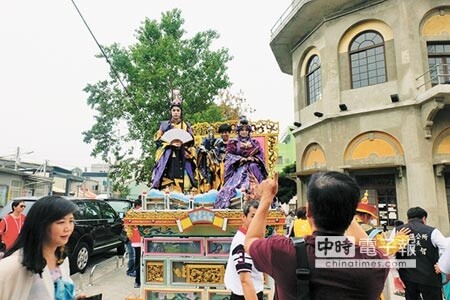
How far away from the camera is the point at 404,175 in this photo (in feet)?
37.9

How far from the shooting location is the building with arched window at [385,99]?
11.2 m

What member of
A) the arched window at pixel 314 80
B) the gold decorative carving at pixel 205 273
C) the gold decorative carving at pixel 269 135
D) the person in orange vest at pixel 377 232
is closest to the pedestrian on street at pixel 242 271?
the person in orange vest at pixel 377 232

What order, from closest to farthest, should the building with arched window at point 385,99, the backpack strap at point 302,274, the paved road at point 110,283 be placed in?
the backpack strap at point 302,274 < the paved road at point 110,283 < the building with arched window at point 385,99

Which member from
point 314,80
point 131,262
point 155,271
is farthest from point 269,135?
point 314,80

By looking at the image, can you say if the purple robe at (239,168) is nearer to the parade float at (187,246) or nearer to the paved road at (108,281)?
the parade float at (187,246)

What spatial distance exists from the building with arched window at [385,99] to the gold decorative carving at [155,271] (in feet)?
31.6

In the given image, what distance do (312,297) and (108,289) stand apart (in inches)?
245

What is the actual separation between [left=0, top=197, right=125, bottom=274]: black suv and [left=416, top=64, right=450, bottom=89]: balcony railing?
1162cm

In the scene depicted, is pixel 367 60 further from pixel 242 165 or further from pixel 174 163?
pixel 174 163

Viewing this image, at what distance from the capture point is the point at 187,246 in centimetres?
496

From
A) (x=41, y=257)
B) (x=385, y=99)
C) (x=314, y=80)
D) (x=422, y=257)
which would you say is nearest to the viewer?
(x=41, y=257)

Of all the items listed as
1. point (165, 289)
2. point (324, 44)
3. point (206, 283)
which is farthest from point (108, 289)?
point (324, 44)

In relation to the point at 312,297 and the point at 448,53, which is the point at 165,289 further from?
the point at 448,53

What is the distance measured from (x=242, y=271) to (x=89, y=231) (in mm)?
6465
